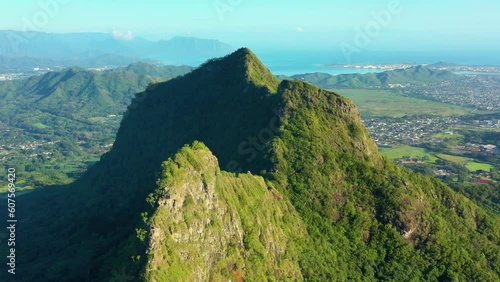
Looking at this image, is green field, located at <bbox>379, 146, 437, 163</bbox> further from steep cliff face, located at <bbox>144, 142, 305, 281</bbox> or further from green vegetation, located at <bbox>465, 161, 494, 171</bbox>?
steep cliff face, located at <bbox>144, 142, 305, 281</bbox>

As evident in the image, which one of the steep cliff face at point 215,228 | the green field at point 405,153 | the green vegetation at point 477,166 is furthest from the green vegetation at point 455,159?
the steep cliff face at point 215,228

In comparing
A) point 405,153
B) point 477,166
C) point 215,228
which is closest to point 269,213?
point 215,228

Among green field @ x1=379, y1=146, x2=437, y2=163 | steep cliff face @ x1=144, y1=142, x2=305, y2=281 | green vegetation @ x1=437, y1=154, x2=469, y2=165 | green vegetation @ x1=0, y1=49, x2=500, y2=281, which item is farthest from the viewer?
green field @ x1=379, y1=146, x2=437, y2=163

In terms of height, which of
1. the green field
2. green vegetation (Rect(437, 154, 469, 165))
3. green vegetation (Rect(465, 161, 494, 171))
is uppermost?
Answer: the green field

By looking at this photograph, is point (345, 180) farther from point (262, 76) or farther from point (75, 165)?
point (75, 165)

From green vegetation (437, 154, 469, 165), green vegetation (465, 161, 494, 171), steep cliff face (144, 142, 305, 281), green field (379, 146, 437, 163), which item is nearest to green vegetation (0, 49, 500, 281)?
steep cliff face (144, 142, 305, 281)

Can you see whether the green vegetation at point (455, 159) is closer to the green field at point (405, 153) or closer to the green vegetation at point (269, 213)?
the green field at point (405, 153)
